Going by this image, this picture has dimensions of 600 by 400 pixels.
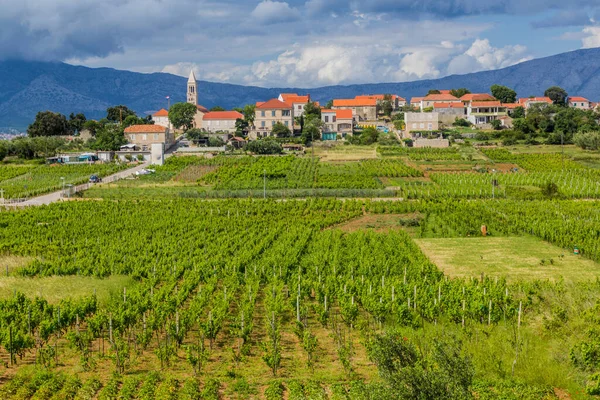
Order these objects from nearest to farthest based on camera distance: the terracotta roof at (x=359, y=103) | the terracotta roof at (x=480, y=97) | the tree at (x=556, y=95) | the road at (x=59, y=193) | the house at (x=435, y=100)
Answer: the road at (x=59, y=193), the terracotta roof at (x=480, y=97), the house at (x=435, y=100), the terracotta roof at (x=359, y=103), the tree at (x=556, y=95)

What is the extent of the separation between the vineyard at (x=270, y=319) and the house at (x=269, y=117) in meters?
60.2

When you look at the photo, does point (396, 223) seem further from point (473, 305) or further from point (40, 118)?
point (40, 118)

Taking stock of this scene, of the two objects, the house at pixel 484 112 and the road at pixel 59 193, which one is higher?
the house at pixel 484 112

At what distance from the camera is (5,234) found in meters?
35.0

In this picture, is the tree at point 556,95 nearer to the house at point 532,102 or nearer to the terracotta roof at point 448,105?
the house at point 532,102

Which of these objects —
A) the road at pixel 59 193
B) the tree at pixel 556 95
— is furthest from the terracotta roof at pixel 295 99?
the road at pixel 59 193

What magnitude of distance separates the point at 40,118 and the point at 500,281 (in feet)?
297

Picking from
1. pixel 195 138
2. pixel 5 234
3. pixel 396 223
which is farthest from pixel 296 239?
pixel 195 138

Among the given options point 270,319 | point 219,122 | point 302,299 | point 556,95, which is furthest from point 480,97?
point 270,319

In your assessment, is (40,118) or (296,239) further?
(40,118)

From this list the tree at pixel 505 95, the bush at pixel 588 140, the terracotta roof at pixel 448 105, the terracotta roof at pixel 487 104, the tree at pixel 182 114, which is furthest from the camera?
the tree at pixel 505 95

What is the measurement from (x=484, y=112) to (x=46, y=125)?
2581 inches

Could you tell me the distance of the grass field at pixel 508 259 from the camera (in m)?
27.5

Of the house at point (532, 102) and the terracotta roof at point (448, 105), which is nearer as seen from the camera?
the terracotta roof at point (448, 105)
